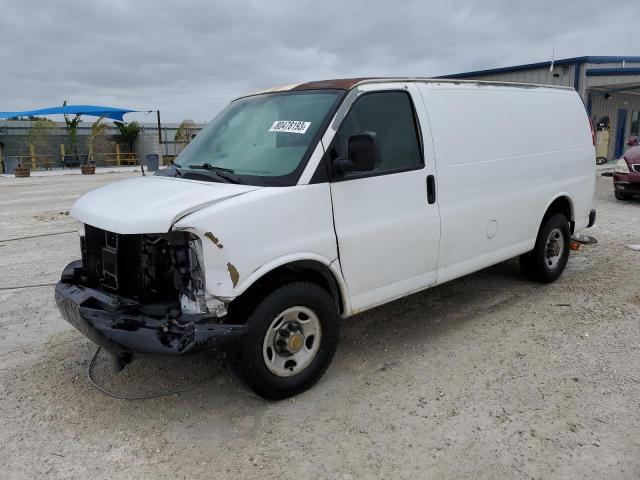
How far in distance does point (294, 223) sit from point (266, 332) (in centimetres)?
70

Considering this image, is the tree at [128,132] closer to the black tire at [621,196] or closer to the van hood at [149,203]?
the black tire at [621,196]

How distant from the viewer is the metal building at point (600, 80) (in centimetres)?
1869

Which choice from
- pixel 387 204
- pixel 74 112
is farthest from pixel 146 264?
pixel 74 112

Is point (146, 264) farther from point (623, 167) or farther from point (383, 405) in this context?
point (623, 167)

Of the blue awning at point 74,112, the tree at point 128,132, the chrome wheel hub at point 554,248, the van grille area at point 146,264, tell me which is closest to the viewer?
the van grille area at point 146,264

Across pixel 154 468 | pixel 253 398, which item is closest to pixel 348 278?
pixel 253 398

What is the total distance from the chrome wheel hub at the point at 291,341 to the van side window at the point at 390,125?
120 centimetres

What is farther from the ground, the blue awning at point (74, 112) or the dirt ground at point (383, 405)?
the blue awning at point (74, 112)

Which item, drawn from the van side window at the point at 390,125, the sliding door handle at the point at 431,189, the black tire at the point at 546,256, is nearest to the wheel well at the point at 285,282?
the van side window at the point at 390,125

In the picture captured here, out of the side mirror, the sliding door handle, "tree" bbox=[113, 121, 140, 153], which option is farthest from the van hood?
"tree" bbox=[113, 121, 140, 153]

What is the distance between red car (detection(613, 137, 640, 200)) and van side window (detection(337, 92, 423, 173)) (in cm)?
950

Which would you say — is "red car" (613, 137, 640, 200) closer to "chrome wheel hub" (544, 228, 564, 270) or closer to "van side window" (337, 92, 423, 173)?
"chrome wheel hub" (544, 228, 564, 270)

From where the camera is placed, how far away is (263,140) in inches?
152

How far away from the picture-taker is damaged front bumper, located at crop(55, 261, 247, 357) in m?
3.02
